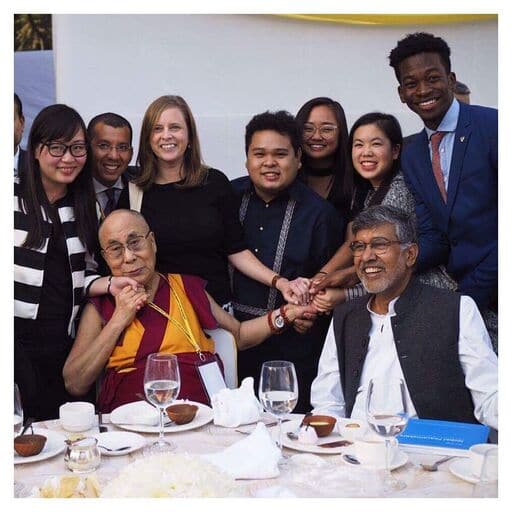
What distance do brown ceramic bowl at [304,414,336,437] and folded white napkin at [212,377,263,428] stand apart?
6.7 inches

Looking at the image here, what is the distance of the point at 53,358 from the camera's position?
297 centimetres

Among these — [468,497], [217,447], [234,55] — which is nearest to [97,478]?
[217,447]

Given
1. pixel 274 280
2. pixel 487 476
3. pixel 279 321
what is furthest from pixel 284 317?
pixel 487 476

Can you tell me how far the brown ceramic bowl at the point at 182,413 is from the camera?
7.25 feet

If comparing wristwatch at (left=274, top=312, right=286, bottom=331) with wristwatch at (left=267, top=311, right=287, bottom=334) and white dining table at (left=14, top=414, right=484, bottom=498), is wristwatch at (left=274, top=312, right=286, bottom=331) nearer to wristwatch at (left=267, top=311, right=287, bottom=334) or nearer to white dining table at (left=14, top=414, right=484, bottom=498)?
wristwatch at (left=267, top=311, right=287, bottom=334)

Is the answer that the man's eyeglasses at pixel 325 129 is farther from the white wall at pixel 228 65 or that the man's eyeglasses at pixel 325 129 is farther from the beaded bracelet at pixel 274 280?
the beaded bracelet at pixel 274 280

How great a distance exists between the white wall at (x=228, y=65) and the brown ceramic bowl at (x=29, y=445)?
213 centimetres

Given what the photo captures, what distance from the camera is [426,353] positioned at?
2615 mm

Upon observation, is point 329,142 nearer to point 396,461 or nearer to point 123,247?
point 123,247

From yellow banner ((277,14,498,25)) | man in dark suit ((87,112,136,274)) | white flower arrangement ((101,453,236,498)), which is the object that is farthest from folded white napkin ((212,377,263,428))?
yellow banner ((277,14,498,25))

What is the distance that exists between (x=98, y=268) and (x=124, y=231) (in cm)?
31

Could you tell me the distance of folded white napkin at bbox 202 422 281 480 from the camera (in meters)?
1.87

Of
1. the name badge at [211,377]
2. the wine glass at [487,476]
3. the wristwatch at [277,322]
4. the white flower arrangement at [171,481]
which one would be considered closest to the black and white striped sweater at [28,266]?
the name badge at [211,377]
